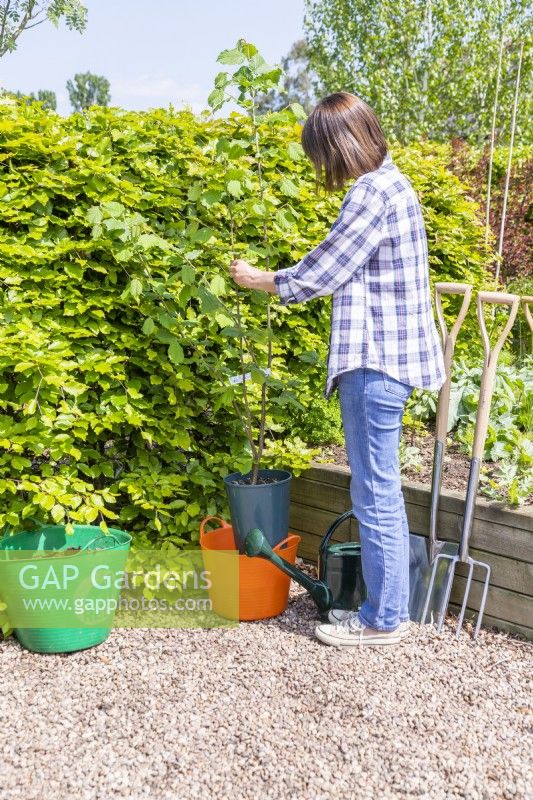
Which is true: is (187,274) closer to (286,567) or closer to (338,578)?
(286,567)

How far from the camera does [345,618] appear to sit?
2750 mm

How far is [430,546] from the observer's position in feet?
9.32

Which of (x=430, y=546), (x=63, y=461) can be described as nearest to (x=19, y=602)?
(x=63, y=461)

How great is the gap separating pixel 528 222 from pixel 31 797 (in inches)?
274

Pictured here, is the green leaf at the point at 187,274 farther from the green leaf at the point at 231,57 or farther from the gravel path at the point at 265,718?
the gravel path at the point at 265,718

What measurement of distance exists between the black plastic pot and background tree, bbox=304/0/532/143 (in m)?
10.0

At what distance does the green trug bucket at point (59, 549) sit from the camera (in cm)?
260

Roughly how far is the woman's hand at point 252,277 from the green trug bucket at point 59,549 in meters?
1.00

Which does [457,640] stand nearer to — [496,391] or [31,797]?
[496,391]

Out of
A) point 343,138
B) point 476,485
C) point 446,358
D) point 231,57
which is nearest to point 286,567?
point 476,485

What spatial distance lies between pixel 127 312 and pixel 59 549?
2.97 feet

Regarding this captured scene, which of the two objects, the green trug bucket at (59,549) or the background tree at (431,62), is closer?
the green trug bucket at (59,549)

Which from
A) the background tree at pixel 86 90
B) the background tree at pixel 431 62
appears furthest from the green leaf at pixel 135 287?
the background tree at pixel 86 90

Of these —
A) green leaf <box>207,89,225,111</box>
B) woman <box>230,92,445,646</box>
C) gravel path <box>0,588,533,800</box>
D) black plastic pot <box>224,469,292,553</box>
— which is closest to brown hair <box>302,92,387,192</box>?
woman <box>230,92,445,646</box>
